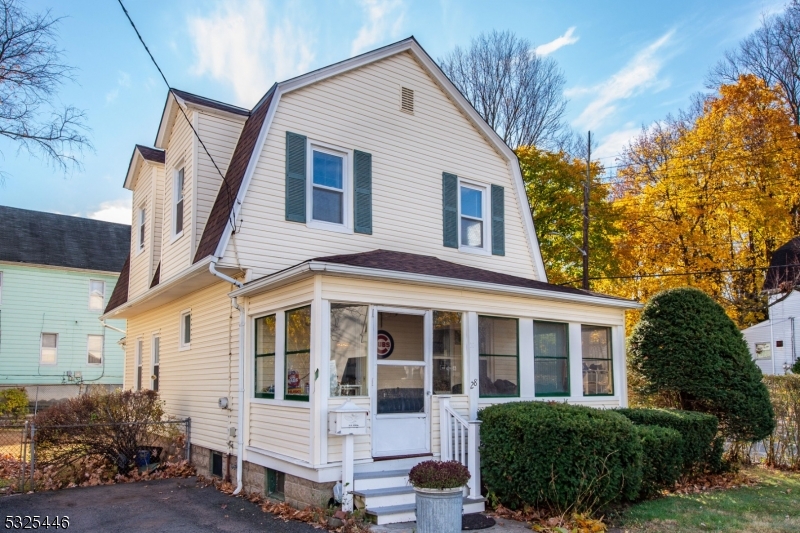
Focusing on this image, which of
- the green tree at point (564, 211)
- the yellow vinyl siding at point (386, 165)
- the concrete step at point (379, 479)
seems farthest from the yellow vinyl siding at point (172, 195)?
the green tree at point (564, 211)

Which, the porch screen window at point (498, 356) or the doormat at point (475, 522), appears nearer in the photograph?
the doormat at point (475, 522)

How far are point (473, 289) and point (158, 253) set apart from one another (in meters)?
6.98

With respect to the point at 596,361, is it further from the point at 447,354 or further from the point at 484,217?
the point at 447,354

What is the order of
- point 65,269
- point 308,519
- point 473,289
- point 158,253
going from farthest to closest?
point 65,269 < point 158,253 < point 473,289 < point 308,519

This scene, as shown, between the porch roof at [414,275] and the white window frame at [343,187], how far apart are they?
0.74 metres

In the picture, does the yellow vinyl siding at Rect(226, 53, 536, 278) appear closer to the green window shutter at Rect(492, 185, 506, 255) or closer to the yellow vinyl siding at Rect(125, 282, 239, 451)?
the green window shutter at Rect(492, 185, 506, 255)

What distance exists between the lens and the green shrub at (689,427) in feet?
32.9

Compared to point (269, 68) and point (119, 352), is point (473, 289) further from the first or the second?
point (119, 352)

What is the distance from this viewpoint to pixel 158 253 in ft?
42.8

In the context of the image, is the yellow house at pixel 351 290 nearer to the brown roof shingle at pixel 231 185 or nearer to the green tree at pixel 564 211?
the brown roof shingle at pixel 231 185

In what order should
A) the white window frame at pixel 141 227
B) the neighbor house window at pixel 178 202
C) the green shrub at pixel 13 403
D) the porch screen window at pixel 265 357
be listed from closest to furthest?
the porch screen window at pixel 265 357 → the neighbor house window at pixel 178 202 → the white window frame at pixel 141 227 → the green shrub at pixel 13 403

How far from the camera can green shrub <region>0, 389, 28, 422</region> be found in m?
21.4

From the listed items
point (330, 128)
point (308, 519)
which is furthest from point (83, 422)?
Answer: point (330, 128)

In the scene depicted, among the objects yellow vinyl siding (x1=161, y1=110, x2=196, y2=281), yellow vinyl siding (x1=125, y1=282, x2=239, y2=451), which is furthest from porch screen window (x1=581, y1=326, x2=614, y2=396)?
yellow vinyl siding (x1=161, y1=110, x2=196, y2=281)
